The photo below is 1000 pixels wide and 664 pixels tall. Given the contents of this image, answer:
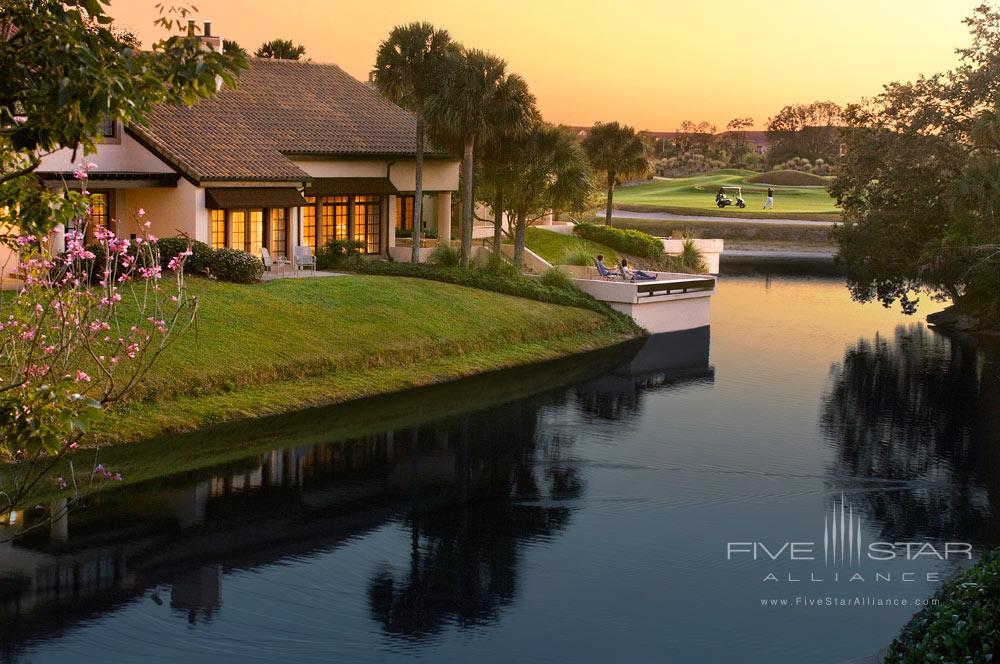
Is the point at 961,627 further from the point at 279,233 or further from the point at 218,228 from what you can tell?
the point at 279,233

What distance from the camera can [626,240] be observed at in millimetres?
56250

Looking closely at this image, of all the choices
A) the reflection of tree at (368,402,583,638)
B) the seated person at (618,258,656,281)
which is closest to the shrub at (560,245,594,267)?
the seated person at (618,258,656,281)

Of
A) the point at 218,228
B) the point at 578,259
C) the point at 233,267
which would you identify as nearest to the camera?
the point at 233,267

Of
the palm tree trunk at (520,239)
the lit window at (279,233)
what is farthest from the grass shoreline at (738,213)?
the lit window at (279,233)

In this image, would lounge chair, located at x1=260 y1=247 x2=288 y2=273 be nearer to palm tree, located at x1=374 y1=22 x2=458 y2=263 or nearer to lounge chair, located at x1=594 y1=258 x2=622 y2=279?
palm tree, located at x1=374 y1=22 x2=458 y2=263

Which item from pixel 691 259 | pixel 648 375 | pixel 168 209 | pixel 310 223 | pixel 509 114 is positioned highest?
pixel 509 114

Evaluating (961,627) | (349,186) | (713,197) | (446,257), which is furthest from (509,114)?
(713,197)

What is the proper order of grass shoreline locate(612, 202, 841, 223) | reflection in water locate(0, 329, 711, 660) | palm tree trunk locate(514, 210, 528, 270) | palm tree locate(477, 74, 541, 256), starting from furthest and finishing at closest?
grass shoreline locate(612, 202, 841, 223) → palm tree trunk locate(514, 210, 528, 270) → palm tree locate(477, 74, 541, 256) → reflection in water locate(0, 329, 711, 660)

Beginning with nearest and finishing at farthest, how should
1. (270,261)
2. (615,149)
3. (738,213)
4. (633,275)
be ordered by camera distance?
(270,261), (633,275), (615,149), (738,213)

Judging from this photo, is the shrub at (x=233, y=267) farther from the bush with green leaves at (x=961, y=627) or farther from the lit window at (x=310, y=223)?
the bush with green leaves at (x=961, y=627)

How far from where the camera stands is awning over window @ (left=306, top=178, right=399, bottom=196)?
4125 centimetres

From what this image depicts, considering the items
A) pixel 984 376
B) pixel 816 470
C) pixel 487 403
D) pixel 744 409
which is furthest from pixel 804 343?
pixel 816 470

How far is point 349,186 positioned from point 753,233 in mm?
39949

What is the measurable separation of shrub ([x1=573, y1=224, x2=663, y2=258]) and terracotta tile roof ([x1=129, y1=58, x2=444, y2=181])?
44.8ft
